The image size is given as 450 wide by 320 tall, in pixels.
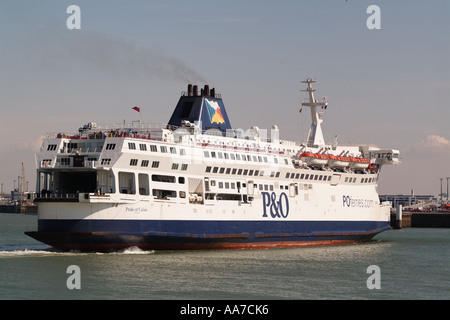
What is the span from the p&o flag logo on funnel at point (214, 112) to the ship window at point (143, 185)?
9.19 metres

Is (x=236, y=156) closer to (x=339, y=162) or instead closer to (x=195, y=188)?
(x=195, y=188)

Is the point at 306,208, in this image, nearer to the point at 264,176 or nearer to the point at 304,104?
the point at 264,176

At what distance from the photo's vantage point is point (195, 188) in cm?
4388

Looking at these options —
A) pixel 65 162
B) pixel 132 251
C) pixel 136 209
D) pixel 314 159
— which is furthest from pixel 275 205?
pixel 65 162

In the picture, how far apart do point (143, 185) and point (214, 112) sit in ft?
33.5

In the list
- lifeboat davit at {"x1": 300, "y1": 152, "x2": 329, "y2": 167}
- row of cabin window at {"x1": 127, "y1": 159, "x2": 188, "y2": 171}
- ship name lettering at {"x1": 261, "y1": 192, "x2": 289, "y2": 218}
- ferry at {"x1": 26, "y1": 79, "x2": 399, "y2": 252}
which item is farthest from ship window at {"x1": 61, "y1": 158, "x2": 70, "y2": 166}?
lifeboat davit at {"x1": 300, "y1": 152, "x2": 329, "y2": 167}

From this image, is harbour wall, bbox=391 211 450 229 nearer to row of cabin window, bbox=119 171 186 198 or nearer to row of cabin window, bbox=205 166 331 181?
row of cabin window, bbox=205 166 331 181

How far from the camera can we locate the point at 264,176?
159 feet

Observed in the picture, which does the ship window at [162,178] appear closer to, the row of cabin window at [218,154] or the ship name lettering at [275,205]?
the row of cabin window at [218,154]

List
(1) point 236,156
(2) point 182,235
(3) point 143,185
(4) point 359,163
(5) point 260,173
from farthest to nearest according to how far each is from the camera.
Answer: (4) point 359,163
(5) point 260,173
(1) point 236,156
(2) point 182,235
(3) point 143,185

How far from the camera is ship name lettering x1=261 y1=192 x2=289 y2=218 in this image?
4797 centimetres

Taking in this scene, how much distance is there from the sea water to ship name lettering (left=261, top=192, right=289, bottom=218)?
3.39 metres
